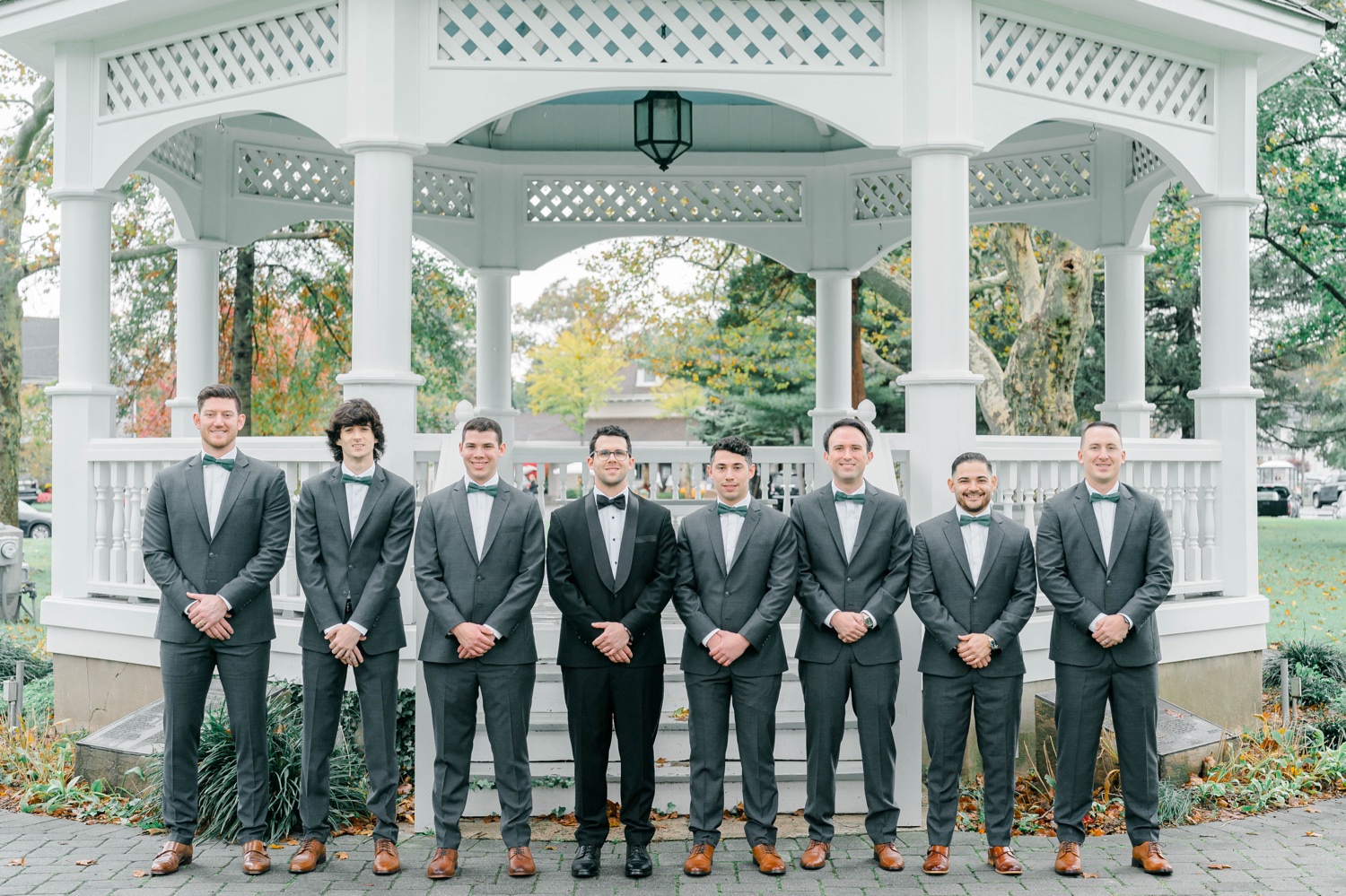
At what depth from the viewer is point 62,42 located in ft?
25.2

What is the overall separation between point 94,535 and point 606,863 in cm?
425

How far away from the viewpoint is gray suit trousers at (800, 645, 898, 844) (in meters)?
5.51

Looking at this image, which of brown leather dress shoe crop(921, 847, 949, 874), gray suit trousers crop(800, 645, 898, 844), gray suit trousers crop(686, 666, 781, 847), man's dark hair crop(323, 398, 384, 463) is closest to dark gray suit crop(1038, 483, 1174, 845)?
brown leather dress shoe crop(921, 847, 949, 874)

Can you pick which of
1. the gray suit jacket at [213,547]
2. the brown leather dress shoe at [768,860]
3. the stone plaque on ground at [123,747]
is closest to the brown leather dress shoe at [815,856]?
the brown leather dress shoe at [768,860]

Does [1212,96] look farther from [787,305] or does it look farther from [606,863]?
[787,305]

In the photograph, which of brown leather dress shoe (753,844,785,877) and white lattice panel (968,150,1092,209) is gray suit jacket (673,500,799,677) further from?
white lattice panel (968,150,1092,209)

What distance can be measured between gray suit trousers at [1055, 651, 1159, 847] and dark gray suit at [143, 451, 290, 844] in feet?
→ 12.0

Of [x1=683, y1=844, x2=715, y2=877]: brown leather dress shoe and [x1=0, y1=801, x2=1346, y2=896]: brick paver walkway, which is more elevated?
[x1=683, y1=844, x2=715, y2=877]: brown leather dress shoe

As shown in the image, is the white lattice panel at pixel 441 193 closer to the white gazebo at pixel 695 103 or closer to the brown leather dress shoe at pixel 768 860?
the white gazebo at pixel 695 103

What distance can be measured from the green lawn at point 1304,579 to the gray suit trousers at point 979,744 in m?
6.38

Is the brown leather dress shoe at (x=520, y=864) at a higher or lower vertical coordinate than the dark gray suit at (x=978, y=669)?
lower

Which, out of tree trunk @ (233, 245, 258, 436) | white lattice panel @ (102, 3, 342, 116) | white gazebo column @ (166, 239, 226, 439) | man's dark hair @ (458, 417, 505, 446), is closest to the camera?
man's dark hair @ (458, 417, 505, 446)

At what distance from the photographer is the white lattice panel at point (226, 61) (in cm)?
682

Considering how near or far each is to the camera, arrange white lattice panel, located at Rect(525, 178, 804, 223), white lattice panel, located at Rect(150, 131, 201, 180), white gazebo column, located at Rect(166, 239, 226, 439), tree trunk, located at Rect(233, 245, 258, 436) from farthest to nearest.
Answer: tree trunk, located at Rect(233, 245, 258, 436)
white lattice panel, located at Rect(525, 178, 804, 223)
white gazebo column, located at Rect(166, 239, 226, 439)
white lattice panel, located at Rect(150, 131, 201, 180)
